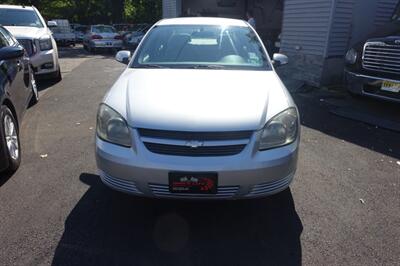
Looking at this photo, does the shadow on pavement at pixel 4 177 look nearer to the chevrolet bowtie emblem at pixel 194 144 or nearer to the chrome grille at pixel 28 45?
the chevrolet bowtie emblem at pixel 194 144

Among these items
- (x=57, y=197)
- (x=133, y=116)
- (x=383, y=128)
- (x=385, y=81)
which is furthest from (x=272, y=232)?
(x=385, y=81)

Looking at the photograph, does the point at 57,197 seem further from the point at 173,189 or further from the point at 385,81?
the point at 385,81

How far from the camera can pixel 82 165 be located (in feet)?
13.6

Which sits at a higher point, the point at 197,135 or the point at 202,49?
the point at 202,49

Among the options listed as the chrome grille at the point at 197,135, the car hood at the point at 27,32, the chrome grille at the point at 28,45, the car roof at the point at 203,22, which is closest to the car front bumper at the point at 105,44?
the car hood at the point at 27,32

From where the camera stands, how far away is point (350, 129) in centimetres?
567

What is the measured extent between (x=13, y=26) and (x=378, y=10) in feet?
Answer: 27.8

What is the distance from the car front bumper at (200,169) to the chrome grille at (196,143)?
0.04 meters

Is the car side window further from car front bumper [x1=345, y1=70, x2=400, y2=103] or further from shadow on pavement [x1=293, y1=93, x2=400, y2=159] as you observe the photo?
car front bumper [x1=345, y1=70, x2=400, y2=103]

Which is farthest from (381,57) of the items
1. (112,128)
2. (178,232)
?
(112,128)

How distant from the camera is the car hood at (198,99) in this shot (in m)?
2.69

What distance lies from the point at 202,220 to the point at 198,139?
0.83 m

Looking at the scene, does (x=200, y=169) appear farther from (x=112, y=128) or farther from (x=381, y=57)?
(x=381, y=57)

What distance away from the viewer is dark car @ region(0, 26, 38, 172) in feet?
11.9
